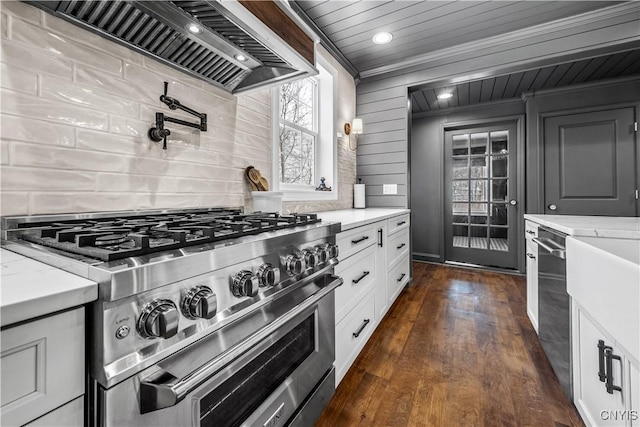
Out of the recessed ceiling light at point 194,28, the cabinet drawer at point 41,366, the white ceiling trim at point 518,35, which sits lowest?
the cabinet drawer at point 41,366

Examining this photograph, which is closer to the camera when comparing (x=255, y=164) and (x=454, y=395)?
(x=454, y=395)

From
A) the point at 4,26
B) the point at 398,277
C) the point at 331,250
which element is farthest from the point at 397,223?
the point at 4,26

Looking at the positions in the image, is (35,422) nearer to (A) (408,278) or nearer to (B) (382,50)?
(A) (408,278)

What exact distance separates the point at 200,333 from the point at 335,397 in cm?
111

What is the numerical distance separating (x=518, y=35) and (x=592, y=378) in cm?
283

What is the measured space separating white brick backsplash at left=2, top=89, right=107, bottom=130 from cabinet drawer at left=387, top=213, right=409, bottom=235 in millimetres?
1881

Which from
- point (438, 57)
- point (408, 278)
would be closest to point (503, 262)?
point (408, 278)

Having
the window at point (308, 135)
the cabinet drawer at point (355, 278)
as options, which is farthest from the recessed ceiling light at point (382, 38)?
the cabinet drawer at point (355, 278)

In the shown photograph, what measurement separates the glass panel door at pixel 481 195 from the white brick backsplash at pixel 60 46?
4130 millimetres

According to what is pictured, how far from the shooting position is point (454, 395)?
58.1 inches

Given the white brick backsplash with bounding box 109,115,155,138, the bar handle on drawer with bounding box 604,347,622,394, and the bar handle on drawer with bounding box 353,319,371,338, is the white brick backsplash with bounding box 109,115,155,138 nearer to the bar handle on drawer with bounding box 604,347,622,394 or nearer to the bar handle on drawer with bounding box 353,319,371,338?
the bar handle on drawer with bounding box 353,319,371,338

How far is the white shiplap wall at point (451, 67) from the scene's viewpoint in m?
2.37

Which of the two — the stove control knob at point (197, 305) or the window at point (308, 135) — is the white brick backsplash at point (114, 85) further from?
the window at point (308, 135)

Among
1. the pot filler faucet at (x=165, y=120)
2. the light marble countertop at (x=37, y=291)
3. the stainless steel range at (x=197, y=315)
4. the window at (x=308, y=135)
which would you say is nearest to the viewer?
the light marble countertop at (x=37, y=291)
